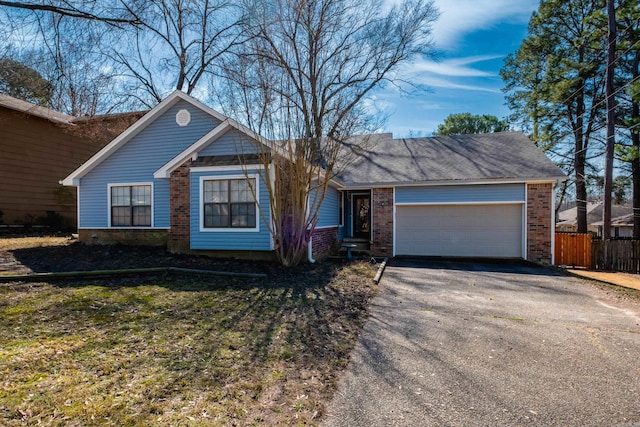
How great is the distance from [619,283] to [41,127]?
74.9 ft

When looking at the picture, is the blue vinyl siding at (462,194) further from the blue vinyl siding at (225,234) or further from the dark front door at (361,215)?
the blue vinyl siding at (225,234)

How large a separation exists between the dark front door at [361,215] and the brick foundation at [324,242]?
1.91 metres

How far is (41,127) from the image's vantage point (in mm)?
16547

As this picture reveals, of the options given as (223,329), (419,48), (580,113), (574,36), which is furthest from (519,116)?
(223,329)

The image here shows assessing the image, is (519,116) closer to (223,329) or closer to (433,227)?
(433,227)

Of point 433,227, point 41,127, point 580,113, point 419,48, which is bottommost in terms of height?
point 433,227

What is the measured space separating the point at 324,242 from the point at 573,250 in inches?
338

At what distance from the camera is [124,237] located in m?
12.6

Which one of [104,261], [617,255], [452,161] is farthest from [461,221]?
[104,261]

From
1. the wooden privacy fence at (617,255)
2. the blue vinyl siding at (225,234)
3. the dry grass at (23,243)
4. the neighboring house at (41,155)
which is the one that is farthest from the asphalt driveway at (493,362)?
the neighboring house at (41,155)

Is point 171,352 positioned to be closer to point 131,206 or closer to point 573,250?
point 131,206

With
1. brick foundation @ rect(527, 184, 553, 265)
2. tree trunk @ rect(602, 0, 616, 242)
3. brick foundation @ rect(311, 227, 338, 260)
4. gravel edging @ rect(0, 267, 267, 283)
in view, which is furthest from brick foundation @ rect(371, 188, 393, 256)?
tree trunk @ rect(602, 0, 616, 242)

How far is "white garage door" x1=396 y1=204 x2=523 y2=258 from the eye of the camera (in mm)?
12375

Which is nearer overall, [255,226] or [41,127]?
[255,226]
